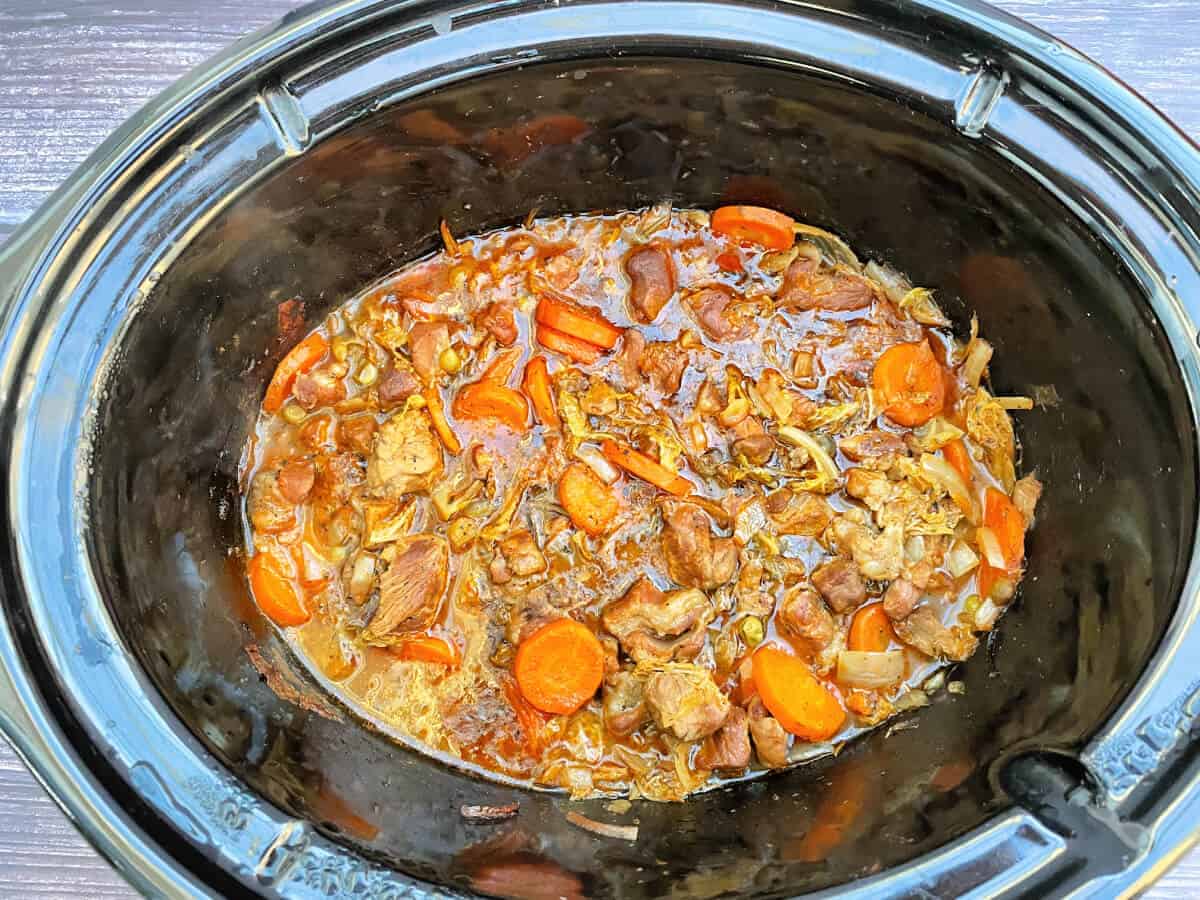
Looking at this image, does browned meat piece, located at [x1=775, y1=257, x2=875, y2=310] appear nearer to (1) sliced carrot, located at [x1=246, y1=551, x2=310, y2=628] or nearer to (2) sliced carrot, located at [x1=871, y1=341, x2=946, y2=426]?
(2) sliced carrot, located at [x1=871, y1=341, x2=946, y2=426]

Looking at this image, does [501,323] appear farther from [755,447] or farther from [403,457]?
[755,447]

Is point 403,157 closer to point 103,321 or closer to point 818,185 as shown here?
point 103,321

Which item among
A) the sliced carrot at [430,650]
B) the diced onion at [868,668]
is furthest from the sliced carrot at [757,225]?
the sliced carrot at [430,650]

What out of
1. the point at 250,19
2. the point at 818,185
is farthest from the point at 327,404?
the point at 818,185

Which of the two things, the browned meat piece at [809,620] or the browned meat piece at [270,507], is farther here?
the browned meat piece at [270,507]

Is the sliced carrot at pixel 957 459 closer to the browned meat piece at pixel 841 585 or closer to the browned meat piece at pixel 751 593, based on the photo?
the browned meat piece at pixel 841 585

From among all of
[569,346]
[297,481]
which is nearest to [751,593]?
[569,346]
